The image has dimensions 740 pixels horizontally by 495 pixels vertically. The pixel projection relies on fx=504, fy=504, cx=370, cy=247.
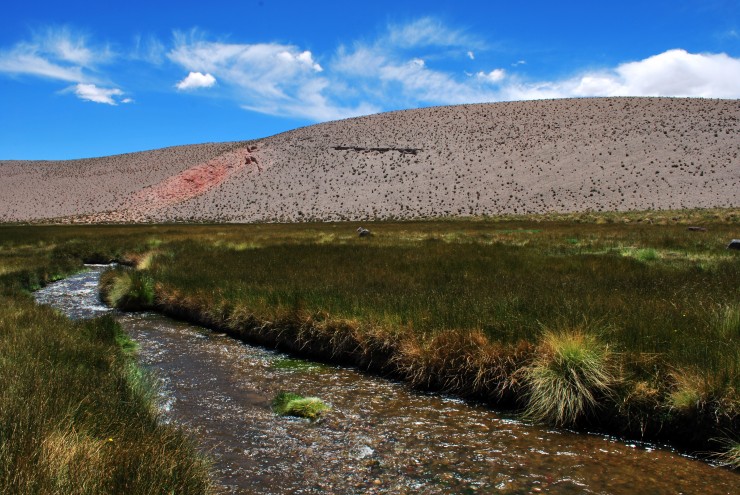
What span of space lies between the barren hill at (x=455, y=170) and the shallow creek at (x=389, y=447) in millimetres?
61130

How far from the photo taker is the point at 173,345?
10.6 meters

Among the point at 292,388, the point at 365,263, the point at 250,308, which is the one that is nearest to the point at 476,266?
the point at 365,263

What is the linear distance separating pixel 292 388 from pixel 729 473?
5.66m

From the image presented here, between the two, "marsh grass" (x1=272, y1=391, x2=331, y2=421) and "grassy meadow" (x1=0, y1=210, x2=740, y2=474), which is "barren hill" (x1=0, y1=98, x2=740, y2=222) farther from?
"marsh grass" (x1=272, y1=391, x2=331, y2=421)

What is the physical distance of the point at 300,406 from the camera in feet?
22.6

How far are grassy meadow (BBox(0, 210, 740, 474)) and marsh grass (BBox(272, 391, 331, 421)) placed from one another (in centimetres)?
166

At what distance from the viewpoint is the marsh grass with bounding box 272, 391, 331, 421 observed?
680cm

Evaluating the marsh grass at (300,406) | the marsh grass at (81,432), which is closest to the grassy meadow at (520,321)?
the marsh grass at (300,406)

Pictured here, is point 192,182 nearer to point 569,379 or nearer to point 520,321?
point 520,321

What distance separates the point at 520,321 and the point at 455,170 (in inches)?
2985

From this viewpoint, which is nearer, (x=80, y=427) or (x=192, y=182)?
(x=80, y=427)

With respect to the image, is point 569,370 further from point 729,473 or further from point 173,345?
point 173,345

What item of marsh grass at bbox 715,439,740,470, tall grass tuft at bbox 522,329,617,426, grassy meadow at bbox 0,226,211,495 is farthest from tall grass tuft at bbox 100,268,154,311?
marsh grass at bbox 715,439,740,470

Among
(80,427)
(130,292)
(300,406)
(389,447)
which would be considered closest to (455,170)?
(130,292)
